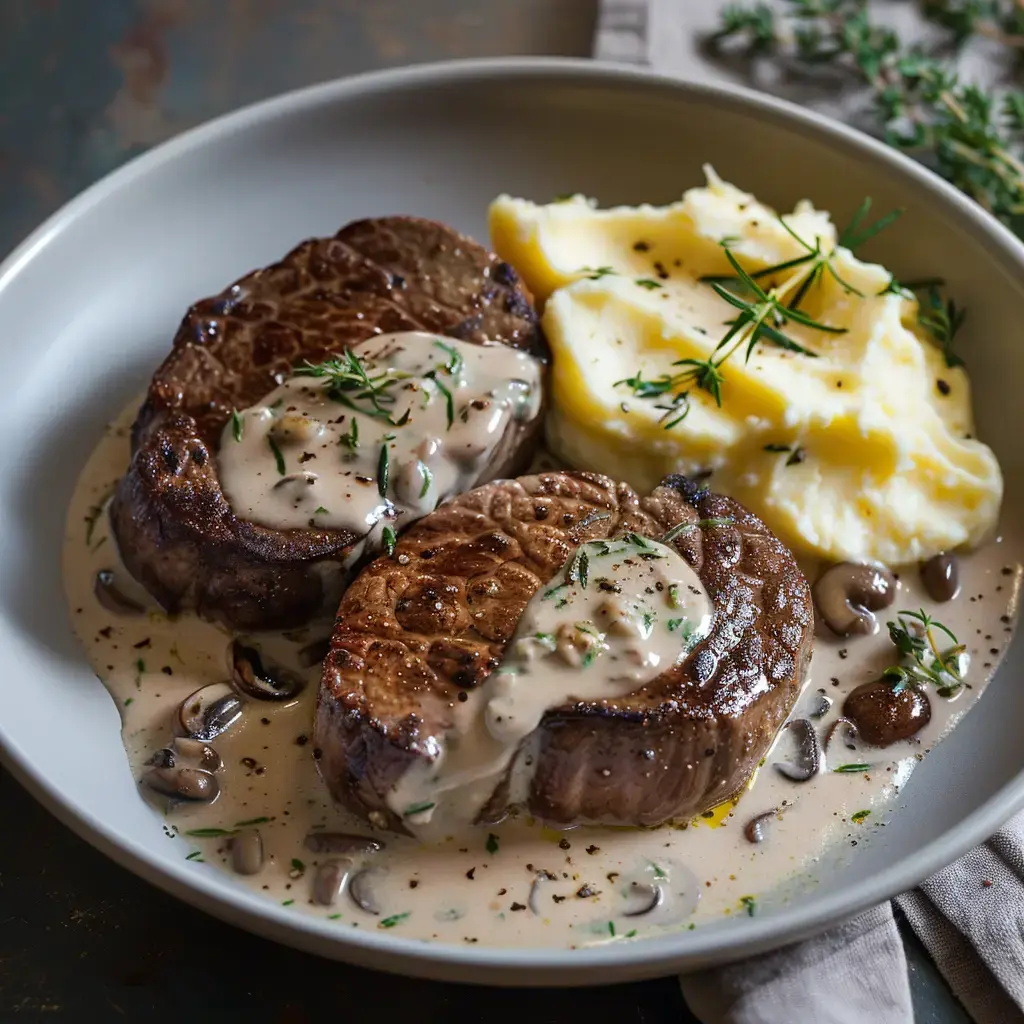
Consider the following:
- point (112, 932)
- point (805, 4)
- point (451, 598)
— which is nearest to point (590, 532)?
point (451, 598)

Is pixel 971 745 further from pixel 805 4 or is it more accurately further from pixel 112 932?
pixel 805 4

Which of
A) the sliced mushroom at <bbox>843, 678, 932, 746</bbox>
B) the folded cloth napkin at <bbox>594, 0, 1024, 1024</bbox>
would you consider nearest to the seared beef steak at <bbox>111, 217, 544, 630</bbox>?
the sliced mushroom at <bbox>843, 678, 932, 746</bbox>

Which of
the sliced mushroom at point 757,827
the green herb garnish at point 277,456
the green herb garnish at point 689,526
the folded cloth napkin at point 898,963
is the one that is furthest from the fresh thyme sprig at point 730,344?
the folded cloth napkin at point 898,963

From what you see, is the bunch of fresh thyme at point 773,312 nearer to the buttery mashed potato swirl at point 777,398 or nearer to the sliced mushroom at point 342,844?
the buttery mashed potato swirl at point 777,398

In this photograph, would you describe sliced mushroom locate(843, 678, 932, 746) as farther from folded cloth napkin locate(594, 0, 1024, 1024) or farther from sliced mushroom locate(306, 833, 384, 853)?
sliced mushroom locate(306, 833, 384, 853)

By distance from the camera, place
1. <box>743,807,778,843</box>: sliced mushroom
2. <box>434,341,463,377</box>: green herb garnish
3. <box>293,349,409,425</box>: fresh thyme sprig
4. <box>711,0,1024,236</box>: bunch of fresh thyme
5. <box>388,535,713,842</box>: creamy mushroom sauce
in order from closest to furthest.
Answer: <box>388,535,713,842</box>: creamy mushroom sauce
<box>743,807,778,843</box>: sliced mushroom
<box>293,349,409,425</box>: fresh thyme sprig
<box>434,341,463,377</box>: green herb garnish
<box>711,0,1024,236</box>: bunch of fresh thyme

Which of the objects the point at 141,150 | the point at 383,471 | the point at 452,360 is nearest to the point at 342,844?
the point at 383,471
